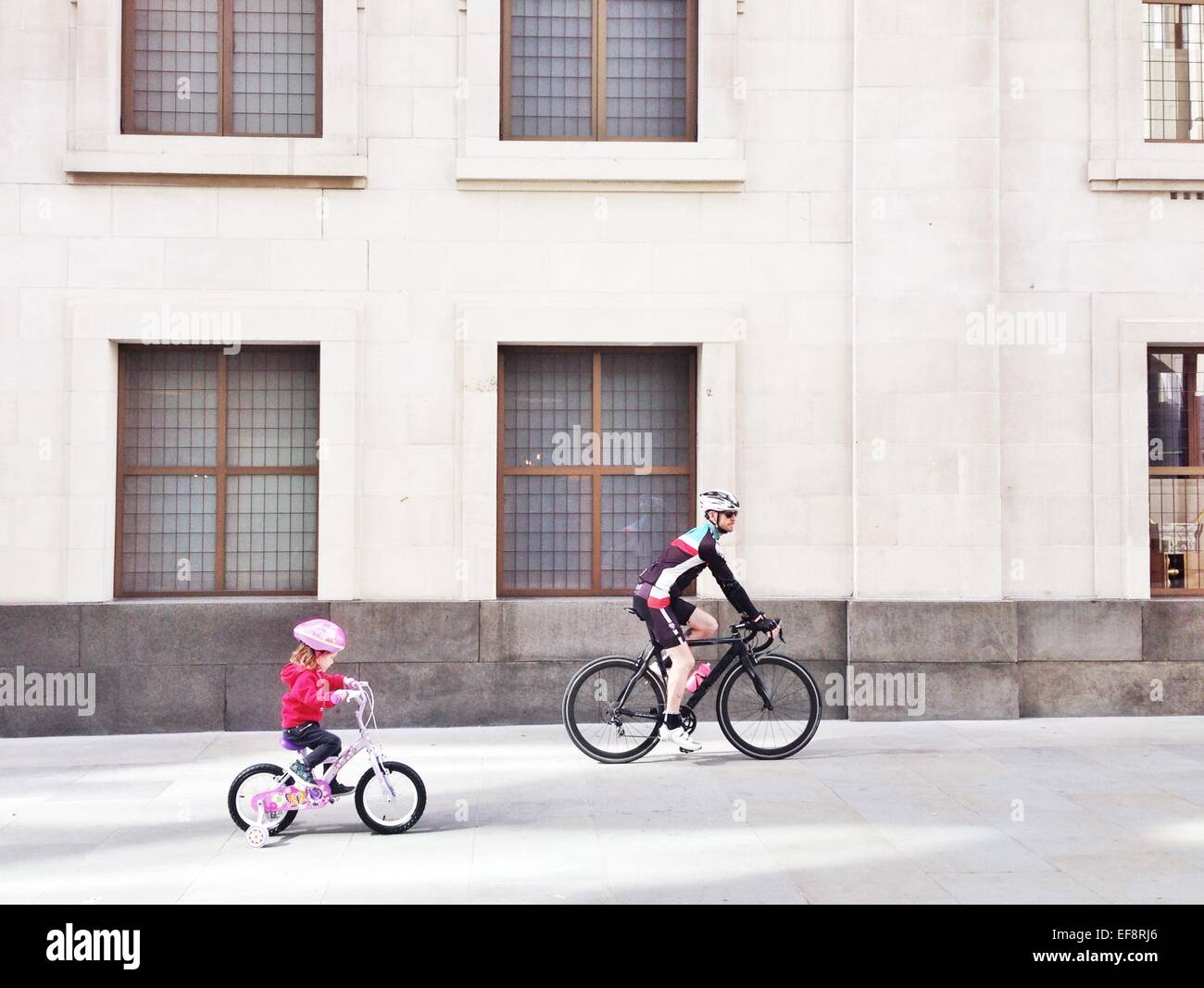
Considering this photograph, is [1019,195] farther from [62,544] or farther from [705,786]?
[62,544]

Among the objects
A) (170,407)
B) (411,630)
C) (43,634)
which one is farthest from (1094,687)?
(43,634)

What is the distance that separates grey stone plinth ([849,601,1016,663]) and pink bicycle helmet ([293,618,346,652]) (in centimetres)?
556

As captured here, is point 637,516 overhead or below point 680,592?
overhead

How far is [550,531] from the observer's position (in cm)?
1195

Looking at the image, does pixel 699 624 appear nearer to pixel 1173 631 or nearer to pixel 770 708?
pixel 770 708

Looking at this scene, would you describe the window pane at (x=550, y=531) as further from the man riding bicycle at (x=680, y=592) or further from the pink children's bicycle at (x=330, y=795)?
the pink children's bicycle at (x=330, y=795)

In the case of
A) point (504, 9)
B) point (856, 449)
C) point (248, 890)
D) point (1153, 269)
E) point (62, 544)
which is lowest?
point (248, 890)

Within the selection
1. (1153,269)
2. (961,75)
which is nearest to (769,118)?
(961,75)

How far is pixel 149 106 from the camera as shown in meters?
11.6

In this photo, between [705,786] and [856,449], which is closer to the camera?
[705,786]

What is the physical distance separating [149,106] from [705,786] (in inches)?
312

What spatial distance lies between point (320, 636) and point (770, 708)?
3.84 metres

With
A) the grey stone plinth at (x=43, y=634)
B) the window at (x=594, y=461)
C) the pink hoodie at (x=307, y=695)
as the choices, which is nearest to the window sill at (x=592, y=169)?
the window at (x=594, y=461)

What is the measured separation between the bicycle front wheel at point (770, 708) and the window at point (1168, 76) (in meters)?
6.70
